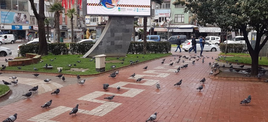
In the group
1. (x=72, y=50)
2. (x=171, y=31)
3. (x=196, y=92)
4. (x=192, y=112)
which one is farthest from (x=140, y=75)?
(x=171, y=31)

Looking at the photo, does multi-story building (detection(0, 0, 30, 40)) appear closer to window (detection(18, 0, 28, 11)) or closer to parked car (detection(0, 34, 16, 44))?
window (detection(18, 0, 28, 11))

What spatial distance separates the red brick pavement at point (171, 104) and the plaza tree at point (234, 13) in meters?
2.27

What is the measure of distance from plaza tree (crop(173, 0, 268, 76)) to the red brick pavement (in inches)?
89.4

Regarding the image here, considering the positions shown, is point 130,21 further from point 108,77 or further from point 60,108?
point 60,108

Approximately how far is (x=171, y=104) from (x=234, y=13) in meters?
5.06

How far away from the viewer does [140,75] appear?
37.6ft

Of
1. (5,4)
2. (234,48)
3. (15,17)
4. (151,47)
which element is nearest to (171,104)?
(151,47)

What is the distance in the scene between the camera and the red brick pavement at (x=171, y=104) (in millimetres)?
5977

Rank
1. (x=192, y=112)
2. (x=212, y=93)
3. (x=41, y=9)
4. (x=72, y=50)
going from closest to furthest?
(x=192, y=112)
(x=212, y=93)
(x=41, y=9)
(x=72, y=50)

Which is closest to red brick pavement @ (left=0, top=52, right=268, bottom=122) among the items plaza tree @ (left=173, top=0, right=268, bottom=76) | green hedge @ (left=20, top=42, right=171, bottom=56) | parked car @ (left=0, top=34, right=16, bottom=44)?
plaza tree @ (left=173, top=0, right=268, bottom=76)

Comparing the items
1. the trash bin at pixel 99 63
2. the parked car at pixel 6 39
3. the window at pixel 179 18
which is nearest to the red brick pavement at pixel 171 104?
the trash bin at pixel 99 63

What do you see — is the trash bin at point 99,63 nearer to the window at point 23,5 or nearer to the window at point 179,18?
the window at point 179,18

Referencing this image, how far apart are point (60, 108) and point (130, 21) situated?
11.9 m

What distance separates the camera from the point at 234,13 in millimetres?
9914
